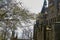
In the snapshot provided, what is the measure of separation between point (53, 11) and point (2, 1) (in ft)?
97.6

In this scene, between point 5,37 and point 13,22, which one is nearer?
point 13,22

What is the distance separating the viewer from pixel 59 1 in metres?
40.8

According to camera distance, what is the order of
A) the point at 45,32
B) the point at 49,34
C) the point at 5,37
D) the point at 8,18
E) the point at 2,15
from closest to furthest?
the point at 2,15 < the point at 8,18 < the point at 49,34 < the point at 45,32 < the point at 5,37

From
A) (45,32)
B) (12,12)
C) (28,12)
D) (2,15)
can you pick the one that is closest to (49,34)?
(45,32)

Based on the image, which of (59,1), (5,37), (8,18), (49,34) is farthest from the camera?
(59,1)

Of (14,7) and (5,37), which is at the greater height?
(14,7)

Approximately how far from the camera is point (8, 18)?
13.7 meters

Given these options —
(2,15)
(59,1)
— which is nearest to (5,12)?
(2,15)

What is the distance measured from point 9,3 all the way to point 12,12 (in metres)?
0.67

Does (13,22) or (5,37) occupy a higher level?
(13,22)

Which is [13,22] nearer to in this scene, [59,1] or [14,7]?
[14,7]

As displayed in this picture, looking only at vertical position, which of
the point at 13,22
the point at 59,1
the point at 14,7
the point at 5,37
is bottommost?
the point at 5,37

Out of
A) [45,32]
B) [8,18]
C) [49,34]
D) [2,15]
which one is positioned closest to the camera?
[2,15]

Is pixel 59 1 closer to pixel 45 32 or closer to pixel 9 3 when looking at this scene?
pixel 45 32
